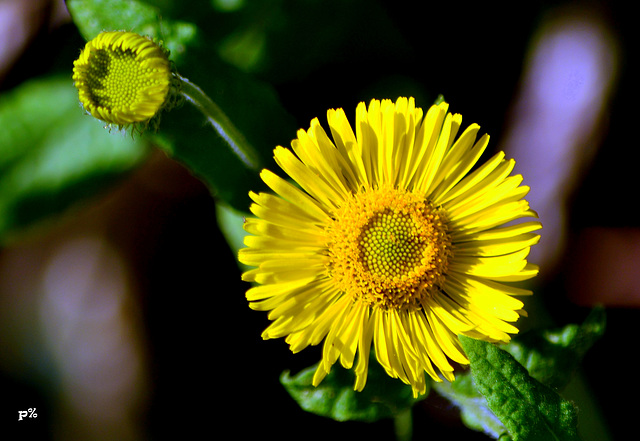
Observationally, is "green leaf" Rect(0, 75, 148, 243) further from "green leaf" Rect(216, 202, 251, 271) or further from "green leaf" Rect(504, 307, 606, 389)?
"green leaf" Rect(504, 307, 606, 389)

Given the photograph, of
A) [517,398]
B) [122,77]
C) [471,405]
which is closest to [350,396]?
[471,405]

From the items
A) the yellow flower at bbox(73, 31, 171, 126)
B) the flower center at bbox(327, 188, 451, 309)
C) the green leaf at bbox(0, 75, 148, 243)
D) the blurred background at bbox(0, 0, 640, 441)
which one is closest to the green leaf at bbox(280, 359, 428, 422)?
the flower center at bbox(327, 188, 451, 309)

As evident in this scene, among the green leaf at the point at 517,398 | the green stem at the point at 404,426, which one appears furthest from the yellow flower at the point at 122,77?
the green stem at the point at 404,426

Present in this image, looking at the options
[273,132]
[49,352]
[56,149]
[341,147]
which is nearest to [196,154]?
[273,132]

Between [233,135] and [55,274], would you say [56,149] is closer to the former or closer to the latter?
[55,274]

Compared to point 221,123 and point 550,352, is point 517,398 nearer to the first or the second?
point 550,352

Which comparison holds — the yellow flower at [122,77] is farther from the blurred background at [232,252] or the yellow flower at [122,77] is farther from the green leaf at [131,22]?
the blurred background at [232,252]

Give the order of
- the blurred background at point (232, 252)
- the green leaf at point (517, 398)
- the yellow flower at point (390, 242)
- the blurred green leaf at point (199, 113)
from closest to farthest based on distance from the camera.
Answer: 1. the green leaf at point (517, 398)
2. the yellow flower at point (390, 242)
3. the blurred green leaf at point (199, 113)
4. the blurred background at point (232, 252)
